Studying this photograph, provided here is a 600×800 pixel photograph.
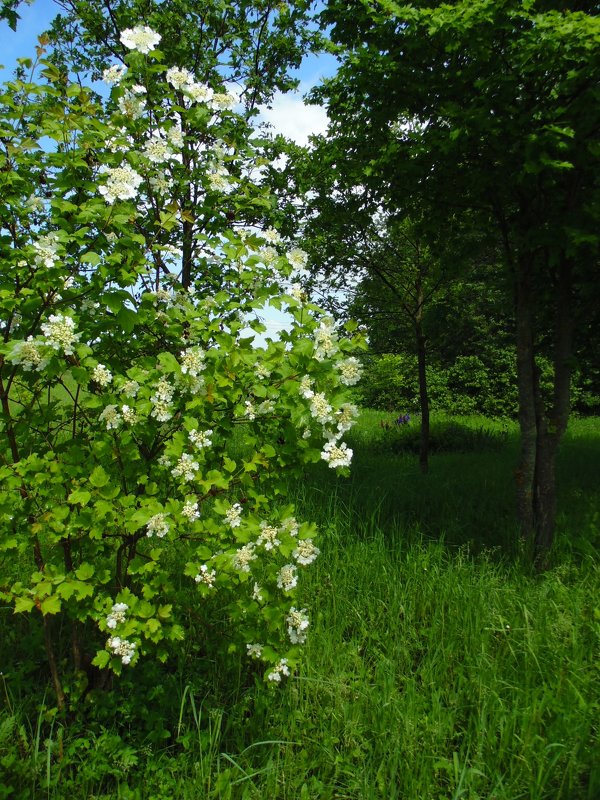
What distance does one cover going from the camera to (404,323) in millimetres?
6848

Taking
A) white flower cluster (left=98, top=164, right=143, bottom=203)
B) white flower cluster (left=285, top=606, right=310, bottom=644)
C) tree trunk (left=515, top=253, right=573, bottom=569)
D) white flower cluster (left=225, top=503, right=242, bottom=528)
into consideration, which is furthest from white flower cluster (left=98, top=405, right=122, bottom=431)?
tree trunk (left=515, top=253, right=573, bottom=569)

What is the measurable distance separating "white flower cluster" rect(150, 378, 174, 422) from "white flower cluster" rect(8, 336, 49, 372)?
0.42 metres

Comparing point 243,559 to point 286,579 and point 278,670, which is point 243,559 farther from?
point 278,670

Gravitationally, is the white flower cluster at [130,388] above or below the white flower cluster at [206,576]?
above

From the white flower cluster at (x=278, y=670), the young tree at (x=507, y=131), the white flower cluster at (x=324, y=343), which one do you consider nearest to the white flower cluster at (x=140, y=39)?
the white flower cluster at (x=324, y=343)

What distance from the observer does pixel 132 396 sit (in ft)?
7.13

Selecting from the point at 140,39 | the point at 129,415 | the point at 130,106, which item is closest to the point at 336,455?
the point at 129,415

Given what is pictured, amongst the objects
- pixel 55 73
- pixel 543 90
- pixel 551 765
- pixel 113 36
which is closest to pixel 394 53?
pixel 543 90

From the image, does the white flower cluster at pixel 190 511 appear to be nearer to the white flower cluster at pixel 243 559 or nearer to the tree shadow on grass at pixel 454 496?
the white flower cluster at pixel 243 559

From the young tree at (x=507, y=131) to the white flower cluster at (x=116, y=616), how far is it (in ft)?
9.67

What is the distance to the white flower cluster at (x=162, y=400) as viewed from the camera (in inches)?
84.0

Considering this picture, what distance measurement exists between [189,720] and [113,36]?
532 cm

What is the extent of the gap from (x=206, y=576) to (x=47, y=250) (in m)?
1.35

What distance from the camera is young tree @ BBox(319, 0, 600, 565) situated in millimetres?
3031
